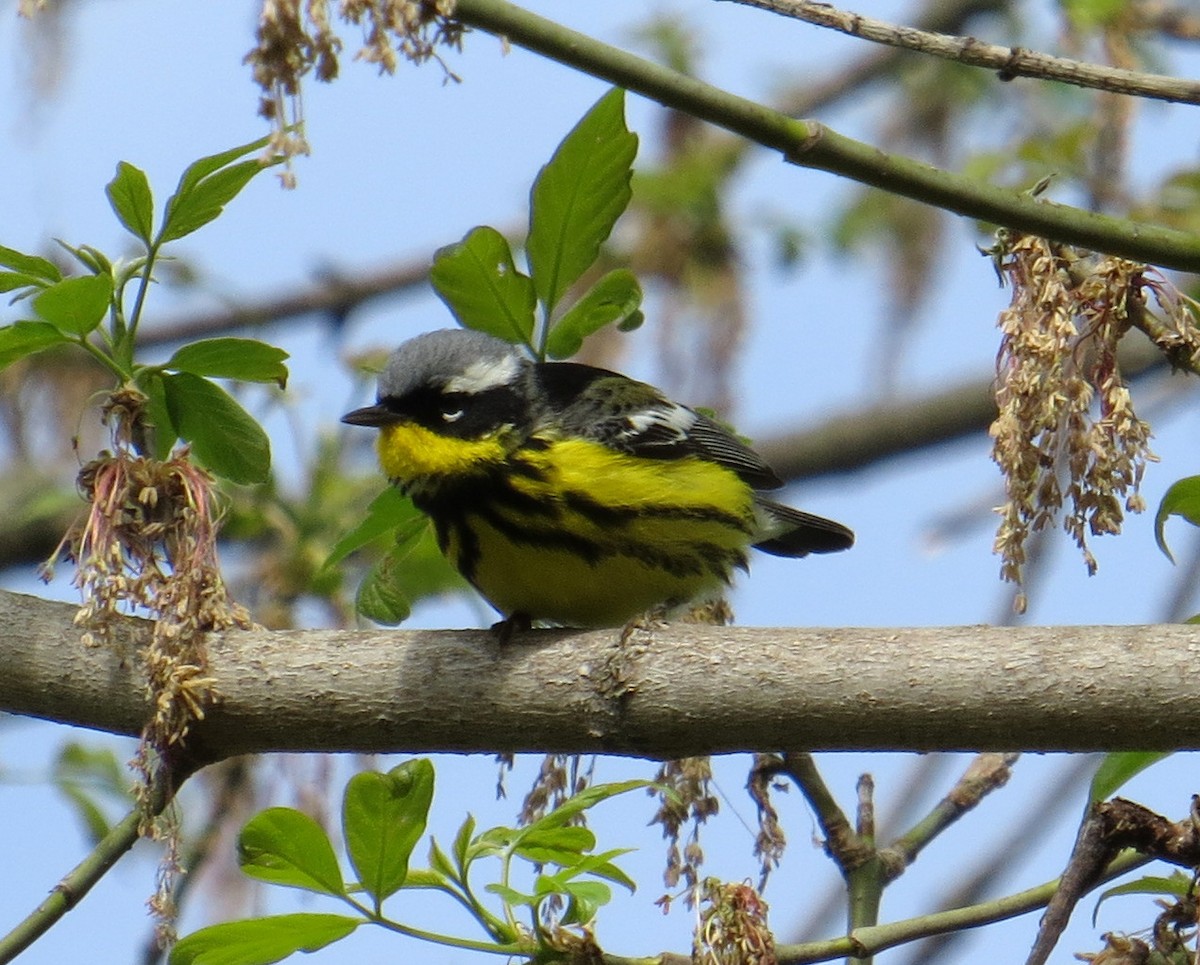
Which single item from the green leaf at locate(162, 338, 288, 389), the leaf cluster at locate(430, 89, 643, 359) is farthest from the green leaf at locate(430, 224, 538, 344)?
the green leaf at locate(162, 338, 288, 389)

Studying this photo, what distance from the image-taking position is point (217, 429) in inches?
126

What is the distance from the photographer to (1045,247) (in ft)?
9.74

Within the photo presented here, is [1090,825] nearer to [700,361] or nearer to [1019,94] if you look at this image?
[700,361]

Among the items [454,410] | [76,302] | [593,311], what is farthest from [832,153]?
[454,410]

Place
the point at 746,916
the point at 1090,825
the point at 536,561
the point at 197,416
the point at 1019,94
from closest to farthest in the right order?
the point at 1090,825, the point at 746,916, the point at 197,416, the point at 536,561, the point at 1019,94

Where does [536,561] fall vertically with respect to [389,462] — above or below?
below

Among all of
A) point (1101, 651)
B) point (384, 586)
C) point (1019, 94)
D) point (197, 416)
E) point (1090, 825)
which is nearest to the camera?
point (1090, 825)

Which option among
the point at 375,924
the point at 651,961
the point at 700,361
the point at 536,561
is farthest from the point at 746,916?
the point at 700,361

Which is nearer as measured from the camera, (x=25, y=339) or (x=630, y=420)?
(x=25, y=339)

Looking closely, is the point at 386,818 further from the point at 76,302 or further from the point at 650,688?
the point at 76,302

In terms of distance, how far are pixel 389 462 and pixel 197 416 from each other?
100 cm

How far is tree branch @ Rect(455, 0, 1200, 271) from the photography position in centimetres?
259

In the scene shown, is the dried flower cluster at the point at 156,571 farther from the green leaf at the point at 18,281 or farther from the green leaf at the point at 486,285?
the green leaf at the point at 486,285

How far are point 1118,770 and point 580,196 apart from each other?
4.49 ft
